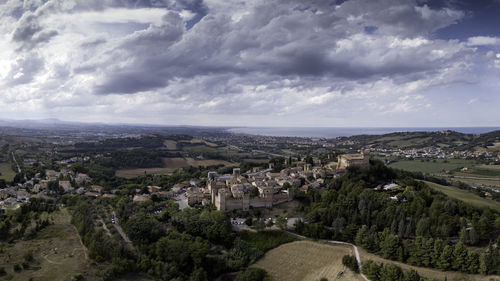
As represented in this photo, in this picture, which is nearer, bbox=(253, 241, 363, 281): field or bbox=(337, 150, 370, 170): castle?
A: bbox=(253, 241, 363, 281): field

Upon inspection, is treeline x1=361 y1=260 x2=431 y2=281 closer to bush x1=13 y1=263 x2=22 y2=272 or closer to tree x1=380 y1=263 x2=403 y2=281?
tree x1=380 y1=263 x2=403 y2=281

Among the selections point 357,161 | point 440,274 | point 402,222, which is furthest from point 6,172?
point 440,274

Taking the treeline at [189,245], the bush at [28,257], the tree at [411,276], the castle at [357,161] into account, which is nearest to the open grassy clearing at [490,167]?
the castle at [357,161]

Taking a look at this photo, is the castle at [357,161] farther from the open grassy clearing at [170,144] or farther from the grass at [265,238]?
the open grassy clearing at [170,144]

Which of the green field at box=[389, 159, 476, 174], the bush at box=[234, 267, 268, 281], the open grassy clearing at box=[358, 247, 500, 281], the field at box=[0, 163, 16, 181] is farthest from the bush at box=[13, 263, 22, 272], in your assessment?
the green field at box=[389, 159, 476, 174]

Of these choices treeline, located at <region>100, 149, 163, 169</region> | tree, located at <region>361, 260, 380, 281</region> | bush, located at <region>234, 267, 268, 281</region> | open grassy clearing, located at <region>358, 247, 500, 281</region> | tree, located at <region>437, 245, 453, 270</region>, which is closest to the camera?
open grassy clearing, located at <region>358, 247, 500, 281</region>

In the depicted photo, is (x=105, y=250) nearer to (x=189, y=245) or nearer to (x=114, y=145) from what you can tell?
(x=189, y=245)

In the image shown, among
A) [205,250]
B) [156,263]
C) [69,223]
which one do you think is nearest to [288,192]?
[205,250]
